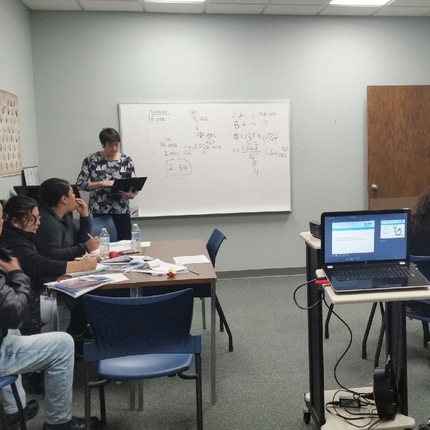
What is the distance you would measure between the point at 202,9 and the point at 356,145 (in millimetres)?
2090

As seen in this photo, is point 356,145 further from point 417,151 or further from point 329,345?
point 329,345

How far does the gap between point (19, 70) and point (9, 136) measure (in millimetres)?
750

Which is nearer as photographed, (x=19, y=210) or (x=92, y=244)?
(x=19, y=210)

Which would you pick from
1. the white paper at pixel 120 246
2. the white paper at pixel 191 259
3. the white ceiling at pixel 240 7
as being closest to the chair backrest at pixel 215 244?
the white paper at pixel 191 259

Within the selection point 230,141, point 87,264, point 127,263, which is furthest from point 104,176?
point 87,264

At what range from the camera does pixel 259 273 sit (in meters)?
5.13

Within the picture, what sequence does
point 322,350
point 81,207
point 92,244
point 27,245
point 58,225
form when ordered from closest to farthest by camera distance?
point 322,350 → point 27,245 → point 58,225 → point 92,244 → point 81,207

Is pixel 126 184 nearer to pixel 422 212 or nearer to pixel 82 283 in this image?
pixel 82 283

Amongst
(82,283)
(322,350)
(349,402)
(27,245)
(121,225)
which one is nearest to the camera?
Result: (322,350)

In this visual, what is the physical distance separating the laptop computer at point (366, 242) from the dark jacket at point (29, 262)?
4.45ft

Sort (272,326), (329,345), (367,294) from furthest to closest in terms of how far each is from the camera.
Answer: (272,326) < (329,345) < (367,294)

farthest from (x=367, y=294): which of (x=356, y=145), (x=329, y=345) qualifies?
(x=356, y=145)

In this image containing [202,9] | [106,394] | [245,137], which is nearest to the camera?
[106,394]

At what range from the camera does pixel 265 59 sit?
489 cm
